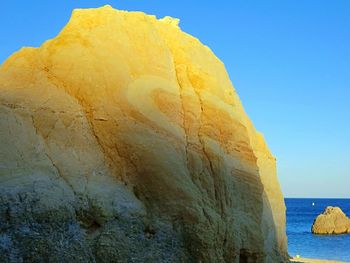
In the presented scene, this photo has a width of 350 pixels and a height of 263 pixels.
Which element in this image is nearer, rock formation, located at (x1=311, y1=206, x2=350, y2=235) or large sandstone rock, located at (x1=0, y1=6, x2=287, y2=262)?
large sandstone rock, located at (x1=0, y1=6, x2=287, y2=262)

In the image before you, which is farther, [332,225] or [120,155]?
[332,225]

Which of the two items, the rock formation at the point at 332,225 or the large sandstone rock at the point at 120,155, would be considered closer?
the large sandstone rock at the point at 120,155

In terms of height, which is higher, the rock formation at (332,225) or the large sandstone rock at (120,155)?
the rock formation at (332,225)

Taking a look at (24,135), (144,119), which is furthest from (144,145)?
(24,135)

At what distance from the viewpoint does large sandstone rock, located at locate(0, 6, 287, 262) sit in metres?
9.08

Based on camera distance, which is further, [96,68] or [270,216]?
[270,216]

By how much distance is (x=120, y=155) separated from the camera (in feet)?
33.2

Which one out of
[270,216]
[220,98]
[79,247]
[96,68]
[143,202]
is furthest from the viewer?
[270,216]

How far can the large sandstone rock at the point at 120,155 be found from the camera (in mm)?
9078

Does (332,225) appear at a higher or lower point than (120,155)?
higher

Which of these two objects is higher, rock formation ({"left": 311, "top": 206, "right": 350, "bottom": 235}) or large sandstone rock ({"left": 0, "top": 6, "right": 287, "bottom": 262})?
rock formation ({"left": 311, "top": 206, "right": 350, "bottom": 235})

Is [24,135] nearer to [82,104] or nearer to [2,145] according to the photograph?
[2,145]

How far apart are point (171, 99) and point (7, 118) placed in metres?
3.10

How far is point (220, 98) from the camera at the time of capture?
1221 cm
